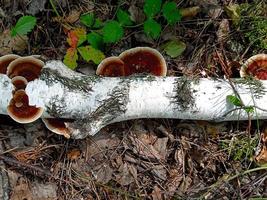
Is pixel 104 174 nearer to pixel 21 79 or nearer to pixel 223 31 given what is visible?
pixel 21 79

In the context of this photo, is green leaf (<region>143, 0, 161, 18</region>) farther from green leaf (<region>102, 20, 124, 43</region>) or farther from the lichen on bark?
the lichen on bark

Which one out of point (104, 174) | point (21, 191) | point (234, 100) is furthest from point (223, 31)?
point (21, 191)

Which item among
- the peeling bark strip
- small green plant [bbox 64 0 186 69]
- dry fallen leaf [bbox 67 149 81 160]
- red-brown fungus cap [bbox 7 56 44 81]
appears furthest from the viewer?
dry fallen leaf [bbox 67 149 81 160]

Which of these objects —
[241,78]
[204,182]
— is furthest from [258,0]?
[204,182]

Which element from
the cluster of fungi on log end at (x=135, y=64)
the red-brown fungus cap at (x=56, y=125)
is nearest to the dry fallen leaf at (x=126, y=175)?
the red-brown fungus cap at (x=56, y=125)

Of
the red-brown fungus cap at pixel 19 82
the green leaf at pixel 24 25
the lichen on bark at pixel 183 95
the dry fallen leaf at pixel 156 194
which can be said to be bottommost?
the dry fallen leaf at pixel 156 194

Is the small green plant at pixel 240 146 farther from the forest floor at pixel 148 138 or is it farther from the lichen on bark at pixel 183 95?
the lichen on bark at pixel 183 95

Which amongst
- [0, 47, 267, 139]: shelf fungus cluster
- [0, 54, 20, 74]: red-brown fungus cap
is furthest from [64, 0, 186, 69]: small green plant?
[0, 54, 20, 74]: red-brown fungus cap
